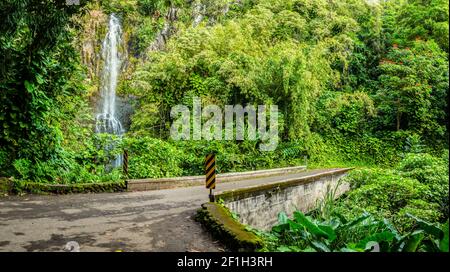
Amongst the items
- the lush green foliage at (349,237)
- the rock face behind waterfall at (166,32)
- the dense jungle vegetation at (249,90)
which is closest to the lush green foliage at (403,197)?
the dense jungle vegetation at (249,90)

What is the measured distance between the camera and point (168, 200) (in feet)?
31.0

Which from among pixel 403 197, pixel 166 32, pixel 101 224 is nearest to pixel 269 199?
pixel 403 197

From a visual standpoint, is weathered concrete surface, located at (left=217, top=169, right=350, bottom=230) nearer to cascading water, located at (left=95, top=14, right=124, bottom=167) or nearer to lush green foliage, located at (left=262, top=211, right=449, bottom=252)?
Result: lush green foliage, located at (left=262, top=211, right=449, bottom=252)

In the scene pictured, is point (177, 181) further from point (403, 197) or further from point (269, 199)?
point (403, 197)

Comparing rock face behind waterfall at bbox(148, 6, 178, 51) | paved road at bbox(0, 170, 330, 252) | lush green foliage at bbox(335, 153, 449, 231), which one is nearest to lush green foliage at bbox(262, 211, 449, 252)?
paved road at bbox(0, 170, 330, 252)

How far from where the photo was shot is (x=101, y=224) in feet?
21.2

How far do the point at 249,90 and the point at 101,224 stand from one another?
15832 mm

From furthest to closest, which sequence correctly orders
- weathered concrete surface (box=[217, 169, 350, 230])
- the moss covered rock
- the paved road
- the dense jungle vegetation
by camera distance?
the dense jungle vegetation → weathered concrete surface (box=[217, 169, 350, 230]) → the paved road → the moss covered rock

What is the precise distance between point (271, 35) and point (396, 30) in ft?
55.3

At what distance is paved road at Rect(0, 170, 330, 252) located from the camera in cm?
528

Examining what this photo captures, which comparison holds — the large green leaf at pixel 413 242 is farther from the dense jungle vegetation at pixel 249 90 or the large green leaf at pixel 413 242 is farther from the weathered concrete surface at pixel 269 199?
the weathered concrete surface at pixel 269 199

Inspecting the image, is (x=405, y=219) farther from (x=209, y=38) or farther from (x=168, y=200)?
(x=209, y=38)

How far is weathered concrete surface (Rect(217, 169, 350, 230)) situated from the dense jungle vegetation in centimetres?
134
